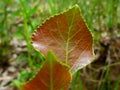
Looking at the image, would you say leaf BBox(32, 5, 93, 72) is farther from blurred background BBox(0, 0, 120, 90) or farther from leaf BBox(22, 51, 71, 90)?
blurred background BBox(0, 0, 120, 90)

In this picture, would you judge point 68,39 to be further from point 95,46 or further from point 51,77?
point 95,46

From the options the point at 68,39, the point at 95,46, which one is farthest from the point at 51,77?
the point at 95,46

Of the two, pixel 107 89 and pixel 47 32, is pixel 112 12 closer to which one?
pixel 107 89

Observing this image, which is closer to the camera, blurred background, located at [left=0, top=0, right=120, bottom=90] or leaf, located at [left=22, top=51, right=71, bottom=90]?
leaf, located at [left=22, top=51, right=71, bottom=90]

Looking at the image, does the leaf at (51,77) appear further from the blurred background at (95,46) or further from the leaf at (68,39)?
the blurred background at (95,46)

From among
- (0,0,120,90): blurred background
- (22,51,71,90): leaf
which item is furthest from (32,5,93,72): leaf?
(0,0,120,90): blurred background
